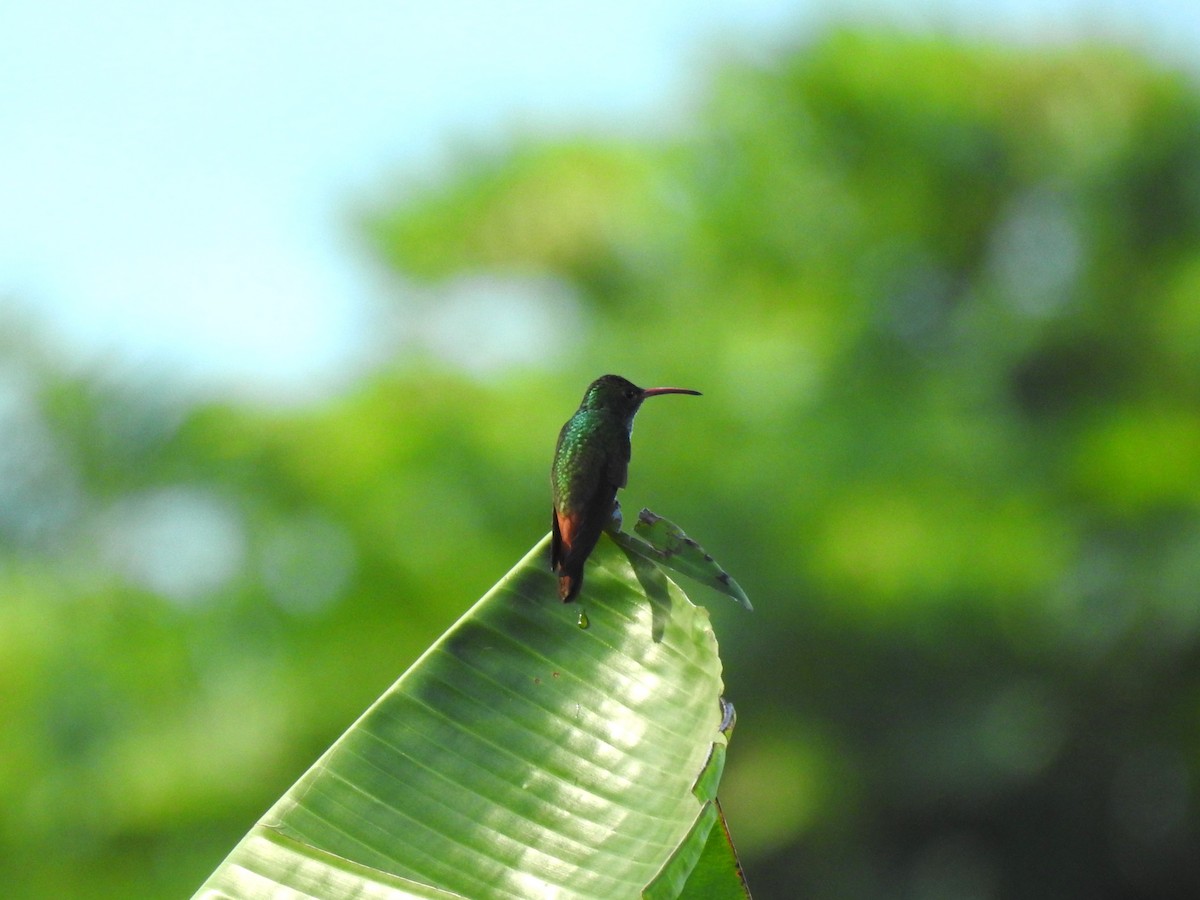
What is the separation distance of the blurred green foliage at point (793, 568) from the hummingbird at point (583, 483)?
9.58 metres

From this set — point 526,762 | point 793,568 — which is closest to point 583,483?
point 526,762

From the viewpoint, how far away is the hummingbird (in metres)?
1.43

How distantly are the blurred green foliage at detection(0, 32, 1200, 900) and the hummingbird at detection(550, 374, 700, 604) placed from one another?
377 inches

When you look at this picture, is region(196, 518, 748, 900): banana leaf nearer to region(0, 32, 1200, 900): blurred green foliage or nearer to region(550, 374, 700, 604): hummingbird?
region(550, 374, 700, 604): hummingbird

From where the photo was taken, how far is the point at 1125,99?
1406cm

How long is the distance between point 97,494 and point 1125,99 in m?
11.6

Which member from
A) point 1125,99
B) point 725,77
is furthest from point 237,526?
point 1125,99

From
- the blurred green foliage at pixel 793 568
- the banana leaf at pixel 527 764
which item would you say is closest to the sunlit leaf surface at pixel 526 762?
the banana leaf at pixel 527 764

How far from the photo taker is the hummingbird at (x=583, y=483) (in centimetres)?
143

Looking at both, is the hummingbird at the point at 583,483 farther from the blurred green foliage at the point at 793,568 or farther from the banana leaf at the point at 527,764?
the blurred green foliage at the point at 793,568

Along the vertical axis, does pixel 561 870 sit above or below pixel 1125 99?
below

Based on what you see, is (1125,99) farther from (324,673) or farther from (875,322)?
(324,673)

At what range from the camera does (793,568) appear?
12.0m

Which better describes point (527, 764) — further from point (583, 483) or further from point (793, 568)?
point (793, 568)
